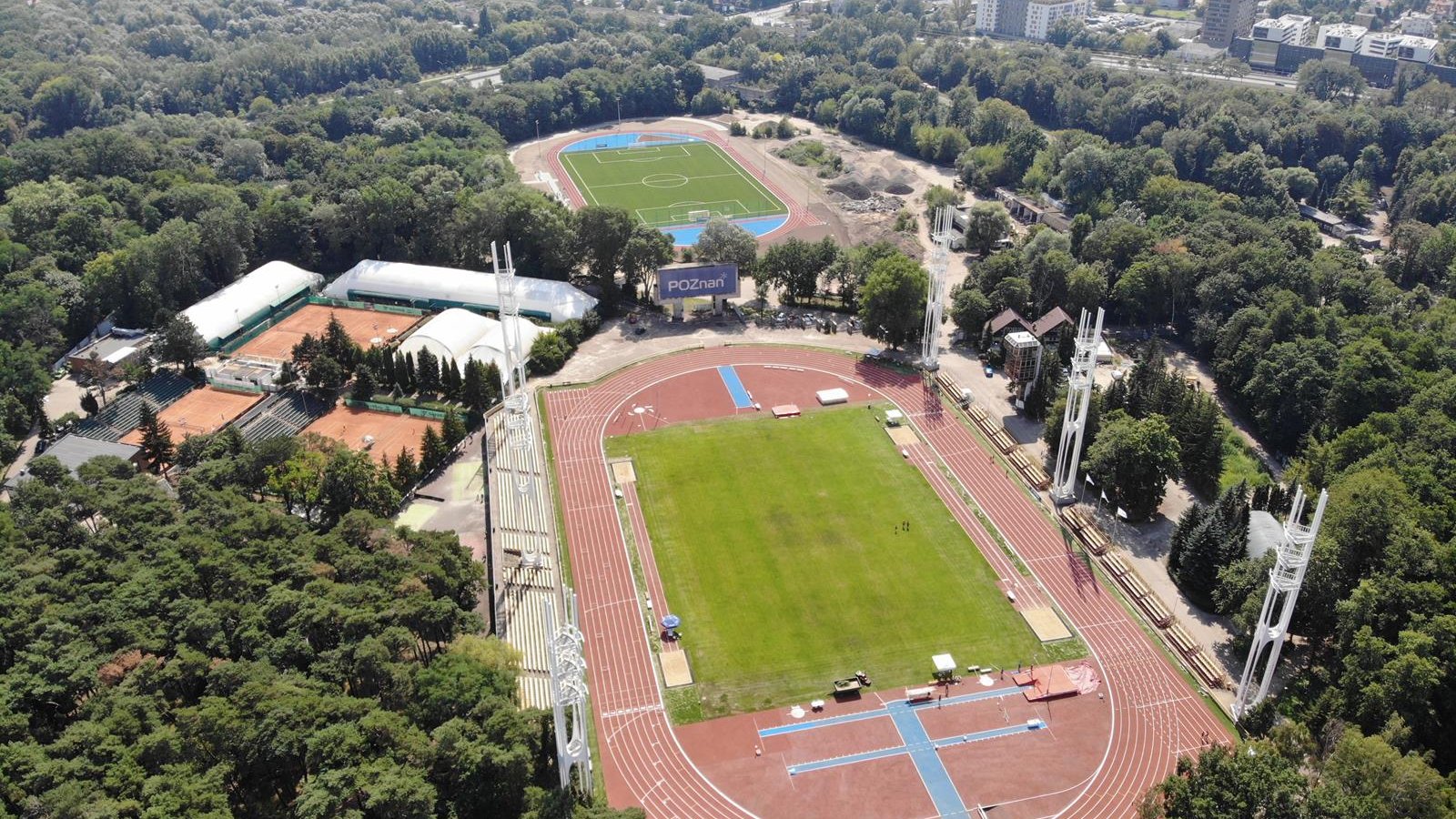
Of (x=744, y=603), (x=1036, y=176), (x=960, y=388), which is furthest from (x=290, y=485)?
(x=1036, y=176)

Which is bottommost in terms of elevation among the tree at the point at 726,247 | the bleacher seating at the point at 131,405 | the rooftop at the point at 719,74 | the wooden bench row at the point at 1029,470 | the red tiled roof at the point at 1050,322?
the wooden bench row at the point at 1029,470

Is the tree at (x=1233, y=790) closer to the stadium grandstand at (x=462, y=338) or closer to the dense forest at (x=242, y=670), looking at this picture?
the dense forest at (x=242, y=670)

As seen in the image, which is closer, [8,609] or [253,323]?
[8,609]

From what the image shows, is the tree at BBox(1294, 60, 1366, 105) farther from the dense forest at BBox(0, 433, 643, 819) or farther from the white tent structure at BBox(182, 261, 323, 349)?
the dense forest at BBox(0, 433, 643, 819)

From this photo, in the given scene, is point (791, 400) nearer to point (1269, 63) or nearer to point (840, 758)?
point (840, 758)

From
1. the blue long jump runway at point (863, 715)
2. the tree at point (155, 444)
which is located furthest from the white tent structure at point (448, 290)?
the blue long jump runway at point (863, 715)

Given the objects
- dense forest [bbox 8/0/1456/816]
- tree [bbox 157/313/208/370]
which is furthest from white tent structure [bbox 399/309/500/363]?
tree [bbox 157/313/208/370]
